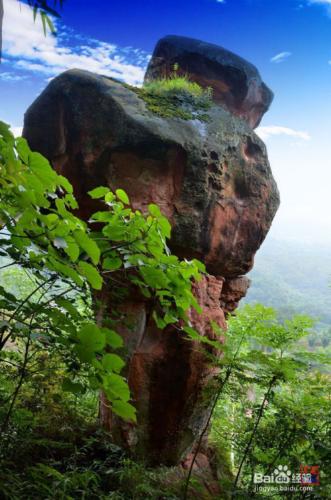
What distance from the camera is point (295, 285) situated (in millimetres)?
155625

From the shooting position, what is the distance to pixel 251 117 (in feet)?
26.4

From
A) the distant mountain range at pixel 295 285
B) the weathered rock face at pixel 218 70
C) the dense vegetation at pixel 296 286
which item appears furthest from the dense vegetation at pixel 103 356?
the distant mountain range at pixel 295 285

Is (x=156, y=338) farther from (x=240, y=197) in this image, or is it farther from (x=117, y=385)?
(x=117, y=385)

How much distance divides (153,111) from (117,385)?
5.73 m

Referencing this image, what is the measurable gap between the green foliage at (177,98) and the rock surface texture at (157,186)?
0.57 ft

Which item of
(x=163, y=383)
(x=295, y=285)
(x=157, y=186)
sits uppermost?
(x=295, y=285)

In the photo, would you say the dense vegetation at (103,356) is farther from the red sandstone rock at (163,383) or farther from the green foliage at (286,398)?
the red sandstone rock at (163,383)

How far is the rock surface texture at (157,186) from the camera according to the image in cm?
572

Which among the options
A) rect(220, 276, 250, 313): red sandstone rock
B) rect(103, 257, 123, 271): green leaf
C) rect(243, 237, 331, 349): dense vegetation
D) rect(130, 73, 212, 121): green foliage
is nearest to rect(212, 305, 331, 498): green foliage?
rect(103, 257, 123, 271): green leaf

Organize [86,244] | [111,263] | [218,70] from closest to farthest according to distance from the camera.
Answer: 1. [86,244]
2. [111,263]
3. [218,70]

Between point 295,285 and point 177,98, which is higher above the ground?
point 295,285

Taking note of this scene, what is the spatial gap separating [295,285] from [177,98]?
16220 cm

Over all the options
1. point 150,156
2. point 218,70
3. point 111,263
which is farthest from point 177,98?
point 111,263

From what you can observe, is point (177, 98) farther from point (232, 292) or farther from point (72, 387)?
point (72, 387)
